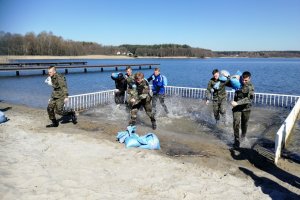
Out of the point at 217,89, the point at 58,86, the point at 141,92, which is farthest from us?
the point at 217,89

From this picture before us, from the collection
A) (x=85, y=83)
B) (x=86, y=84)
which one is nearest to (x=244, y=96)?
(x=86, y=84)

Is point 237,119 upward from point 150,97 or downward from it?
downward

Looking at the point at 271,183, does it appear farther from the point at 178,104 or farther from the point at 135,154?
the point at 178,104

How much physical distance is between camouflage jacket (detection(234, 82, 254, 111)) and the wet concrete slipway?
1208mm

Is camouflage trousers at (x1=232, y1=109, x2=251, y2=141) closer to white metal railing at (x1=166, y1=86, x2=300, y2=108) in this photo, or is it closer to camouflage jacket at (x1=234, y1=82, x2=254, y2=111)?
camouflage jacket at (x1=234, y1=82, x2=254, y2=111)

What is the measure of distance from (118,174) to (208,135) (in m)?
4.86

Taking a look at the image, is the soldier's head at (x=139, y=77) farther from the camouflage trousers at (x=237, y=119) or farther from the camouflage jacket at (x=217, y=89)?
the camouflage trousers at (x=237, y=119)

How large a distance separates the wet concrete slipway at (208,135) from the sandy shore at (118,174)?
70mm

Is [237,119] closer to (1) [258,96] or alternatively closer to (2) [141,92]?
(2) [141,92]

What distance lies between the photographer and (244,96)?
27.3 feet

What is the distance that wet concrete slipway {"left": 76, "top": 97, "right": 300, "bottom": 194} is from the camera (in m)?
6.96

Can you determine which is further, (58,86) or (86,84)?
(86,84)

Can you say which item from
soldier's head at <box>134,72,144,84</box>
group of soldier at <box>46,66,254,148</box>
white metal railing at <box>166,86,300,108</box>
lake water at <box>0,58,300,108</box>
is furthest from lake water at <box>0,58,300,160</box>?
soldier's head at <box>134,72,144,84</box>

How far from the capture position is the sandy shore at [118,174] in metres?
5.43
